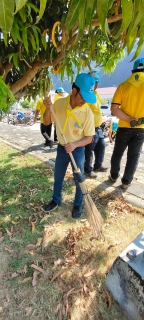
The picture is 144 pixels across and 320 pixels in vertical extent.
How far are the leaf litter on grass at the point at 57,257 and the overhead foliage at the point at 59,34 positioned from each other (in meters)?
1.70

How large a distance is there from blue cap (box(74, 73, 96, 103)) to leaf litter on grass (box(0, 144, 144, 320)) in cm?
157

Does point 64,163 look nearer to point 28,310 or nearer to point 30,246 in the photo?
point 30,246

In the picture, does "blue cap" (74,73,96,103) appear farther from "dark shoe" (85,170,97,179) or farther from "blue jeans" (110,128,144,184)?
"dark shoe" (85,170,97,179)

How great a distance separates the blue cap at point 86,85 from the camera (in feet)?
6.32

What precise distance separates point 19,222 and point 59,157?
102 centimetres

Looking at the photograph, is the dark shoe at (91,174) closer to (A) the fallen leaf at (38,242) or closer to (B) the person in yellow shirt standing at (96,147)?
(B) the person in yellow shirt standing at (96,147)

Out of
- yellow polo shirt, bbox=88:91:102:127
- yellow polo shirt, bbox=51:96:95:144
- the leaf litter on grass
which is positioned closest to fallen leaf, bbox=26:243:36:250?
the leaf litter on grass

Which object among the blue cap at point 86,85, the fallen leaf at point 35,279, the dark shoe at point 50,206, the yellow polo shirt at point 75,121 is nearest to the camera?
the fallen leaf at point 35,279

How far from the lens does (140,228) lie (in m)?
2.45

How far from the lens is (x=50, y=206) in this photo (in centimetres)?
276

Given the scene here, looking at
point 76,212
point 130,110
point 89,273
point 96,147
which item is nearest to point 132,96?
point 130,110

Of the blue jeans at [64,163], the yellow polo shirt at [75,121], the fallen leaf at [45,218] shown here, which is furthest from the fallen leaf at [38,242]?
the yellow polo shirt at [75,121]

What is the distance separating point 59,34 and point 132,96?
4.01ft

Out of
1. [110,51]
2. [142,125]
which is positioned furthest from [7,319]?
[110,51]
